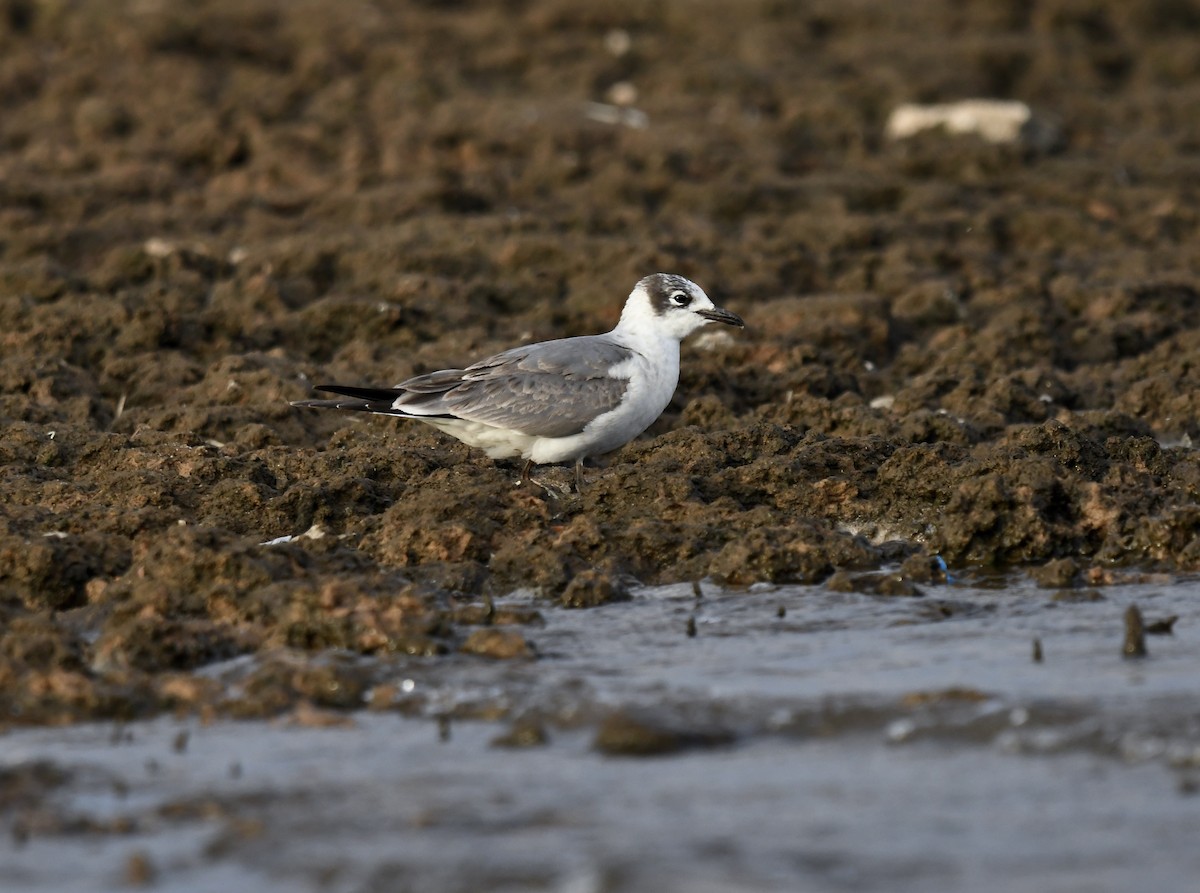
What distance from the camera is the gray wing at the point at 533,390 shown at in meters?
8.41

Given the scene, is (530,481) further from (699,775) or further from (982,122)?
(982,122)

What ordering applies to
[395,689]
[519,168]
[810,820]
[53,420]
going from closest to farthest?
[810,820], [395,689], [53,420], [519,168]

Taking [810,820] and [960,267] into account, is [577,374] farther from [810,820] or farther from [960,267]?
[960,267]

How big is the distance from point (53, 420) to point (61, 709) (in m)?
3.62

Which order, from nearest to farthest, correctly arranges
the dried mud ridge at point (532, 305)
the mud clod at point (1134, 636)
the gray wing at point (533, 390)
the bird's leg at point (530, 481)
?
the mud clod at point (1134, 636), the dried mud ridge at point (532, 305), the bird's leg at point (530, 481), the gray wing at point (533, 390)

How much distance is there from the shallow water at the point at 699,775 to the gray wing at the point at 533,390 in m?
1.62

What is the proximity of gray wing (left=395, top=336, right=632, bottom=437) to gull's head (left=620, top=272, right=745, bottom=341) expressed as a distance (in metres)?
0.49

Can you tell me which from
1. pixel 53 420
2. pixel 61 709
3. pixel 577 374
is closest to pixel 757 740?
pixel 61 709

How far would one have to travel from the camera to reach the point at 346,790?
17.9 ft

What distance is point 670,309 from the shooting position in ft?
30.2

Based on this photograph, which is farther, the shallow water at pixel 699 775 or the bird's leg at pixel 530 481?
the bird's leg at pixel 530 481

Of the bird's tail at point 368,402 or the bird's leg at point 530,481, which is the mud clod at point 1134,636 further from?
the bird's tail at point 368,402

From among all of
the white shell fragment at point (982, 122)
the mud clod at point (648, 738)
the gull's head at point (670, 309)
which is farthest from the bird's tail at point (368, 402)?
the white shell fragment at point (982, 122)

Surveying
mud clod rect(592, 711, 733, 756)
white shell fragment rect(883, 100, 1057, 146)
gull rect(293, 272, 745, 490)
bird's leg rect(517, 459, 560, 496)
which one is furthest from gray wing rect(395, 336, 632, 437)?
white shell fragment rect(883, 100, 1057, 146)
